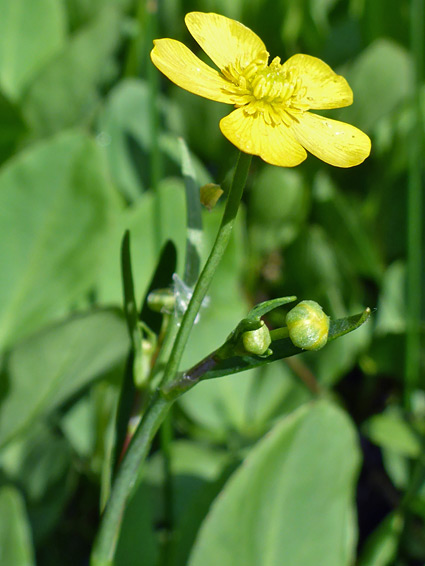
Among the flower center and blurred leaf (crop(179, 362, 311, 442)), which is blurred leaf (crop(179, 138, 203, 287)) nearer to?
the flower center

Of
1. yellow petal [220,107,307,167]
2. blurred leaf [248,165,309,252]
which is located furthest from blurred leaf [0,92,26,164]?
yellow petal [220,107,307,167]

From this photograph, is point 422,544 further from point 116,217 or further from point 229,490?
point 116,217

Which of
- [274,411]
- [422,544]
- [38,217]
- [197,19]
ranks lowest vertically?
[422,544]

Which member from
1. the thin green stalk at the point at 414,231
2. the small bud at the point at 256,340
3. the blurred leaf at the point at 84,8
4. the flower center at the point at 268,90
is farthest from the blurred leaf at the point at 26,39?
the small bud at the point at 256,340

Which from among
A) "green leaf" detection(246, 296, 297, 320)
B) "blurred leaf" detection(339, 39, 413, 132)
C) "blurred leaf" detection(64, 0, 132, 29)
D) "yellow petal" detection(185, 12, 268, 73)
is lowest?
"blurred leaf" detection(339, 39, 413, 132)

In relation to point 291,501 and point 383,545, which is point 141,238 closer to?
point 291,501

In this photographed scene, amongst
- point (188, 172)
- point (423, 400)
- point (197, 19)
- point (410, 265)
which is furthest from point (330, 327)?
point (423, 400)

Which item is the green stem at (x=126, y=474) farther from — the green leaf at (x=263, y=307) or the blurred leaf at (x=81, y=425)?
the blurred leaf at (x=81, y=425)
